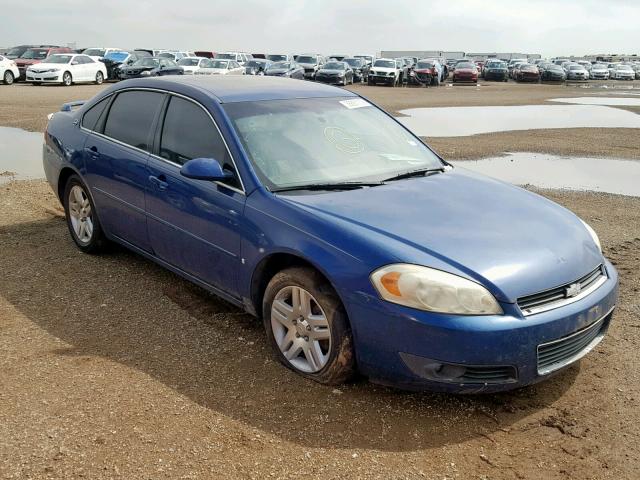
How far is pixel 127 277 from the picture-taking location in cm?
529

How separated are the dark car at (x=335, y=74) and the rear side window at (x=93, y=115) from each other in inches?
1226

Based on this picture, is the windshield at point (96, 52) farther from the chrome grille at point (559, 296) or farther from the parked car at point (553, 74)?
the chrome grille at point (559, 296)

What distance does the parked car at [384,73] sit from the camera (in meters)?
39.4

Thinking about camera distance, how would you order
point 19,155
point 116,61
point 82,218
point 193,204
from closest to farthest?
point 193,204 → point 82,218 → point 19,155 → point 116,61

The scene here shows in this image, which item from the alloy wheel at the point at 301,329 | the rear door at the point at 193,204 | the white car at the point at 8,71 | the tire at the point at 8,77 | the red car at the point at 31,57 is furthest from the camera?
the red car at the point at 31,57

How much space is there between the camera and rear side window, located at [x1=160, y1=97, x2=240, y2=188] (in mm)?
4211

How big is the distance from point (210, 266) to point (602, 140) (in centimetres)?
1256

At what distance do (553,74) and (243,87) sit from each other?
167 ft

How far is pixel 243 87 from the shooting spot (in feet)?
15.4

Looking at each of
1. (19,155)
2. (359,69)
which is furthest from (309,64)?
(19,155)

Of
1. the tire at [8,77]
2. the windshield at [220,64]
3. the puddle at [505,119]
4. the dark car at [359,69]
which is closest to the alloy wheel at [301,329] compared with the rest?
the puddle at [505,119]

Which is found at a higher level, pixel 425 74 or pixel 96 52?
pixel 96 52

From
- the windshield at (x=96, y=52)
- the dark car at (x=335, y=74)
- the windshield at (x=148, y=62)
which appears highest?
the windshield at (x=96, y=52)

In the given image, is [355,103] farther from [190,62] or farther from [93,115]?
[190,62]
